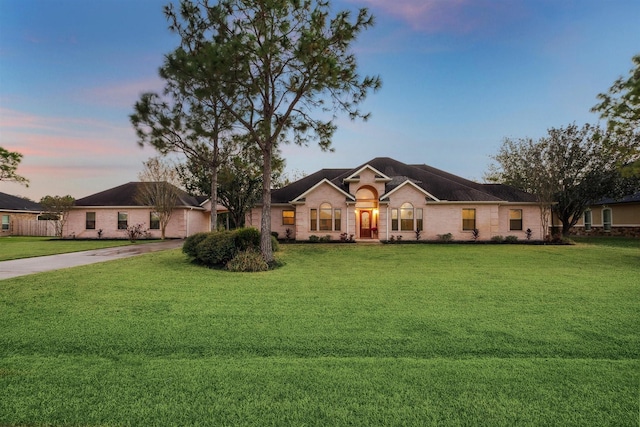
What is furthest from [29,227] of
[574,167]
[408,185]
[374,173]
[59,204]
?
[574,167]

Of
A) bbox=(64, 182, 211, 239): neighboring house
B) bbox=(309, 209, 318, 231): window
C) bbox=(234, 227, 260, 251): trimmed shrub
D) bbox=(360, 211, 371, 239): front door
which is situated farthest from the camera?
bbox=(64, 182, 211, 239): neighboring house

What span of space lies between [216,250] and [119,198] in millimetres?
22189

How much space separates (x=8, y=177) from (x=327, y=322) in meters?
37.2

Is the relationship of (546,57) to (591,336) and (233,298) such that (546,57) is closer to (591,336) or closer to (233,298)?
(591,336)

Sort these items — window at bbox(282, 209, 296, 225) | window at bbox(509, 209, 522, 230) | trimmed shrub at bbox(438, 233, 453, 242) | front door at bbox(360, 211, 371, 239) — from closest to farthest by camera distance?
trimmed shrub at bbox(438, 233, 453, 242), window at bbox(509, 209, 522, 230), front door at bbox(360, 211, 371, 239), window at bbox(282, 209, 296, 225)

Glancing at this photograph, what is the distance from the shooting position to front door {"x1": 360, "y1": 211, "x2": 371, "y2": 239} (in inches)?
976

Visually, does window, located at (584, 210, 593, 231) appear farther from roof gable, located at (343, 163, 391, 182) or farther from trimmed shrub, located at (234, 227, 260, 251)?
trimmed shrub, located at (234, 227, 260, 251)

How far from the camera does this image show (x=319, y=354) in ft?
13.5

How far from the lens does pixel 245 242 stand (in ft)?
42.6

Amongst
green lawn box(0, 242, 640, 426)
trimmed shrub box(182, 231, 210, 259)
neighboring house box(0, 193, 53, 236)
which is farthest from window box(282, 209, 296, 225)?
neighboring house box(0, 193, 53, 236)

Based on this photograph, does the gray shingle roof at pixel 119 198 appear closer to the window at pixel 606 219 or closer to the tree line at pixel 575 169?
the tree line at pixel 575 169

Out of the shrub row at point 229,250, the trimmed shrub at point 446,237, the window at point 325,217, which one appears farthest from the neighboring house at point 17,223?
the trimmed shrub at point 446,237

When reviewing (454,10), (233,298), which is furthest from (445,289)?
(454,10)

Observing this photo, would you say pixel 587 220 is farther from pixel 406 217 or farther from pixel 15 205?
pixel 15 205
